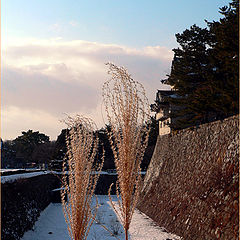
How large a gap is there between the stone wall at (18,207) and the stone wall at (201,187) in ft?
18.2

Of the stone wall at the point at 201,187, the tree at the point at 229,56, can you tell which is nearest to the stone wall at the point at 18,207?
the stone wall at the point at 201,187

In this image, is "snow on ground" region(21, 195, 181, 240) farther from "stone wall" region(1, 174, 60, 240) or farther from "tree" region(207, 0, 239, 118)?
"tree" region(207, 0, 239, 118)

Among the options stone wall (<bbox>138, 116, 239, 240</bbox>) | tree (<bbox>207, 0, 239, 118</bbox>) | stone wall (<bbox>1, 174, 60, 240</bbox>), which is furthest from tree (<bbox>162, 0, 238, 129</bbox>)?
stone wall (<bbox>1, 174, 60, 240</bbox>)

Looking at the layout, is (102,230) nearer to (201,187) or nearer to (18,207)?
(18,207)

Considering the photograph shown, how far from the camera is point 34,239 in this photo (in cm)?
1226

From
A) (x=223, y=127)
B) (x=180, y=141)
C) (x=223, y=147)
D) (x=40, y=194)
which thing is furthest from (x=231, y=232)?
(x=40, y=194)

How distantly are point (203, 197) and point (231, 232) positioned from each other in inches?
104

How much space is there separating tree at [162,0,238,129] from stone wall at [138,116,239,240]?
474cm

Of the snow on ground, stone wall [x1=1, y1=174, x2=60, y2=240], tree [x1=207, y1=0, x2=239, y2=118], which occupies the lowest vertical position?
the snow on ground

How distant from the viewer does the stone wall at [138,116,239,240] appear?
32.2 feet

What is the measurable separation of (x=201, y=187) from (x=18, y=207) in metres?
6.70

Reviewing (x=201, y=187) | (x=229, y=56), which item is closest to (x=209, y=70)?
(x=229, y=56)

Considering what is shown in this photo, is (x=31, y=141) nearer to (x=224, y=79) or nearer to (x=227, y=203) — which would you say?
(x=224, y=79)

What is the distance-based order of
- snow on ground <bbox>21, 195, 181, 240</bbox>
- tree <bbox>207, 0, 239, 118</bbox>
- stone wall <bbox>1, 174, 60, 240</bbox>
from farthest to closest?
1. tree <bbox>207, 0, 239, 118</bbox>
2. snow on ground <bbox>21, 195, 181, 240</bbox>
3. stone wall <bbox>1, 174, 60, 240</bbox>
